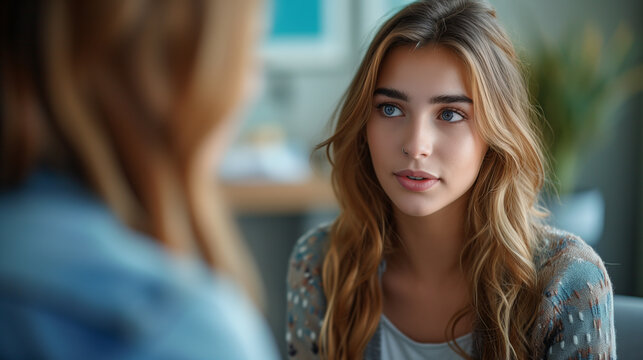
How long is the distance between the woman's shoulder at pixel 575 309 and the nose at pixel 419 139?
0.34 metres

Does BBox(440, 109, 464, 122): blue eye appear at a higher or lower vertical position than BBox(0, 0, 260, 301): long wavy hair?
lower

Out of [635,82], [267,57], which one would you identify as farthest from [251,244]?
[635,82]

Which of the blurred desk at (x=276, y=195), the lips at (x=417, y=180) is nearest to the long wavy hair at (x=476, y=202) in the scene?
the lips at (x=417, y=180)

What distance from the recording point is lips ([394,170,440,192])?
1170mm

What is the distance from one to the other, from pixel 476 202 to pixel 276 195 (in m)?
1.55

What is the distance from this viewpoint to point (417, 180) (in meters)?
1.18

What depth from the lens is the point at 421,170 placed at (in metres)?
1.17

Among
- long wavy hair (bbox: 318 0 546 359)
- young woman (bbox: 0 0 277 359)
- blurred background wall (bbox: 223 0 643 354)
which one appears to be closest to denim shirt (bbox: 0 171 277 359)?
young woman (bbox: 0 0 277 359)

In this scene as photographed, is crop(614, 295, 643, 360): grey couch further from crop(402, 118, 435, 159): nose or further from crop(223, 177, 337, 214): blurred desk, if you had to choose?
crop(223, 177, 337, 214): blurred desk

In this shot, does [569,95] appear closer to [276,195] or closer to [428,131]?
[276,195]

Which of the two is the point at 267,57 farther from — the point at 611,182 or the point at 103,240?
the point at 103,240

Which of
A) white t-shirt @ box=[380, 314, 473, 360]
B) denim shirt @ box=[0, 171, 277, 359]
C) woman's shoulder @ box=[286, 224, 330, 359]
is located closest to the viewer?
denim shirt @ box=[0, 171, 277, 359]

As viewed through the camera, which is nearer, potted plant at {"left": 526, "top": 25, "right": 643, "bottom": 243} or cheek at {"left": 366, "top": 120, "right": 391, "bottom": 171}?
cheek at {"left": 366, "top": 120, "right": 391, "bottom": 171}

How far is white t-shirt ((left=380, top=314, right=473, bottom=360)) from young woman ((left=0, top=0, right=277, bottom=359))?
0.71 m
